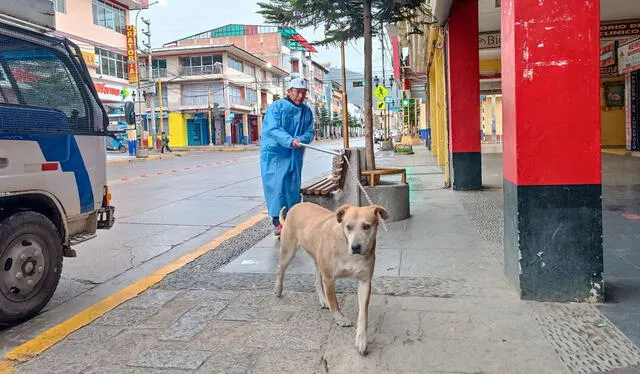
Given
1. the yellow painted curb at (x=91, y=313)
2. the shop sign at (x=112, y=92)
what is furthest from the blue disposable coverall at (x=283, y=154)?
the shop sign at (x=112, y=92)

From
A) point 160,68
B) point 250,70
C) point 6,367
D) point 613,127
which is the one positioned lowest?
point 6,367

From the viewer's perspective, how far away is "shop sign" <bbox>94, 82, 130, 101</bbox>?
3546 centimetres

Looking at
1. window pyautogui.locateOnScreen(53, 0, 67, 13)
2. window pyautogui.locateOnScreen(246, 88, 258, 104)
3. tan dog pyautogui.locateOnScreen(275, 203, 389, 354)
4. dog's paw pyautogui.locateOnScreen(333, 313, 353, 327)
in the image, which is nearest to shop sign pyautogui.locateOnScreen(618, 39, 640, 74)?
tan dog pyautogui.locateOnScreen(275, 203, 389, 354)

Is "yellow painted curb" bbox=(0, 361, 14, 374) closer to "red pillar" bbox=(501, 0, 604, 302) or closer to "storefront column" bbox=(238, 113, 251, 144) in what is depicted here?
"red pillar" bbox=(501, 0, 604, 302)

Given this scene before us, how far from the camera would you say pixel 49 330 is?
403 centimetres

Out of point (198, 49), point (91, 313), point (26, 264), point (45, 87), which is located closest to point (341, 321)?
point (91, 313)

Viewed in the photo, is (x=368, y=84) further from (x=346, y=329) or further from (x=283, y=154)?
(x=346, y=329)

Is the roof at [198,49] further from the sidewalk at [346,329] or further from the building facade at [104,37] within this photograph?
the sidewalk at [346,329]

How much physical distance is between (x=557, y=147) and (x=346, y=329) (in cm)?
206

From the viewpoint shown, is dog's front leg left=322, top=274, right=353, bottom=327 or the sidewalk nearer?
the sidewalk

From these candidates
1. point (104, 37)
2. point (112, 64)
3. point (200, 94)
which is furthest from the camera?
point (200, 94)

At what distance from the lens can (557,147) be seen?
415 centimetres

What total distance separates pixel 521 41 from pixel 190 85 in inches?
2134

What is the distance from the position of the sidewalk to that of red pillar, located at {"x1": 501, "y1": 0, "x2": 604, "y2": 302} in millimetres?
273
